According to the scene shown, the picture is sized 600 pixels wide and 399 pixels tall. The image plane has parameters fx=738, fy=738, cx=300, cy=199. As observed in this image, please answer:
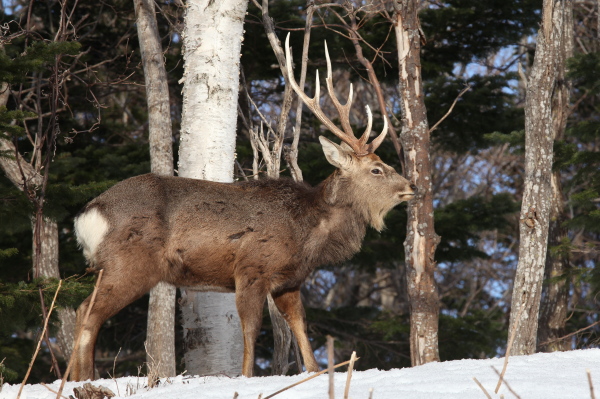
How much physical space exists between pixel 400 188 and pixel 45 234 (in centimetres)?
500

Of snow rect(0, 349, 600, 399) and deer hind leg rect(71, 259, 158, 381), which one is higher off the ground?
deer hind leg rect(71, 259, 158, 381)

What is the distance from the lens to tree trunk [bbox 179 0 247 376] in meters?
7.06

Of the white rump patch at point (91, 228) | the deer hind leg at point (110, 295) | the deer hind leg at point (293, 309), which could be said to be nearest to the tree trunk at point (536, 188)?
the deer hind leg at point (293, 309)

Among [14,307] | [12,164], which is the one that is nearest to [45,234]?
[12,164]

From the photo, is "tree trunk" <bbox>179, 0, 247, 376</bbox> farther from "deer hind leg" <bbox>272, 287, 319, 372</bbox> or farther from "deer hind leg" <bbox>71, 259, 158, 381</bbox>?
"deer hind leg" <bbox>71, 259, 158, 381</bbox>

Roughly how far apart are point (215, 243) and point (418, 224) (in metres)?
2.29

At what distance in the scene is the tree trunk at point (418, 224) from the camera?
7203 mm

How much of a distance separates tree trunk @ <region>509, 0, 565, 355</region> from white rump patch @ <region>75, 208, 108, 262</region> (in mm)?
4142

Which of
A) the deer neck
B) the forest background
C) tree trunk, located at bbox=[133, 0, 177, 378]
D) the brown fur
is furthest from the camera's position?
the forest background

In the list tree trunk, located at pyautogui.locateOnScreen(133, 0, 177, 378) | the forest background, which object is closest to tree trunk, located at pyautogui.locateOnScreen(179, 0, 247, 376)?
tree trunk, located at pyautogui.locateOnScreen(133, 0, 177, 378)

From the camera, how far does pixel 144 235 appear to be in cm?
579

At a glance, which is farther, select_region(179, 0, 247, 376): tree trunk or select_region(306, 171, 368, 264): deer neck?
select_region(179, 0, 247, 376): tree trunk

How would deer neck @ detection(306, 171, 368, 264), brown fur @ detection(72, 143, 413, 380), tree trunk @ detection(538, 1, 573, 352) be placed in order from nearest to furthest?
brown fur @ detection(72, 143, 413, 380) < deer neck @ detection(306, 171, 368, 264) < tree trunk @ detection(538, 1, 573, 352)

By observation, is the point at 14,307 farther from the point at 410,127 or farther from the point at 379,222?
the point at 410,127
